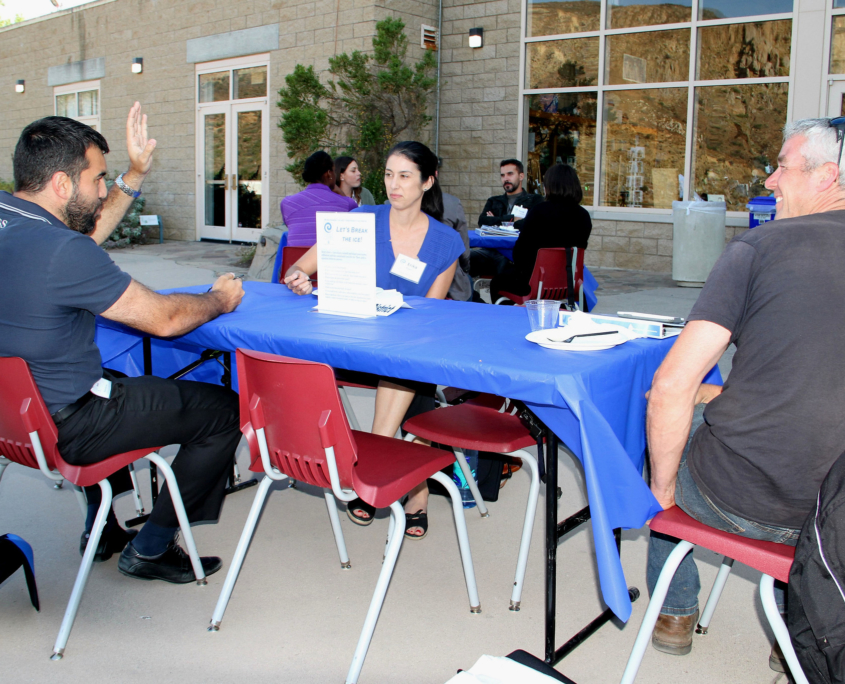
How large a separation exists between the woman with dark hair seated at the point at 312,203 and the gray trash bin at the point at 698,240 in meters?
4.34

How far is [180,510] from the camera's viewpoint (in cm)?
231

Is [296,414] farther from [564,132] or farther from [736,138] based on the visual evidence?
[564,132]

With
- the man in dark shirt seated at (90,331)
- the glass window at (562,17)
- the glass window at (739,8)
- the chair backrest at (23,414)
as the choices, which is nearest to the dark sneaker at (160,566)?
the man in dark shirt seated at (90,331)

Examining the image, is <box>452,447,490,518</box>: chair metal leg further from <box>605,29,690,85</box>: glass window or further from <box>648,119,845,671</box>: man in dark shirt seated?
<box>605,29,690,85</box>: glass window

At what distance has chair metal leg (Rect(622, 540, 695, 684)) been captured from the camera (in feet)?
5.32

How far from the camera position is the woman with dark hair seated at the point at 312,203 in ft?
17.3

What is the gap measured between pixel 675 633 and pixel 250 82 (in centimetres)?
1126

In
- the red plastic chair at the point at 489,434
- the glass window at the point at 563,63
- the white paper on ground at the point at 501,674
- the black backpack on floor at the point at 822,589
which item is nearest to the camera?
the white paper on ground at the point at 501,674

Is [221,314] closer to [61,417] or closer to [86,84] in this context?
[61,417]

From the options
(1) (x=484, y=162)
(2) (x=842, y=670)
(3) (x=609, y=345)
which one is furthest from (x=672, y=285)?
(2) (x=842, y=670)

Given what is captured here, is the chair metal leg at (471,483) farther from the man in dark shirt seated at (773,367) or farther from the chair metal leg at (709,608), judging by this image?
the man in dark shirt seated at (773,367)

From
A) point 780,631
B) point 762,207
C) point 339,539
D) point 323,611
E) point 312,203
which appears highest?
point 762,207

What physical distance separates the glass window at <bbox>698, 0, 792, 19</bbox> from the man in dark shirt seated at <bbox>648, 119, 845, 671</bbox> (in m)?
8.02

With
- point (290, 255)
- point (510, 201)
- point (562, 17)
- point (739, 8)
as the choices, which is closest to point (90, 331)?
point (290, 255)
